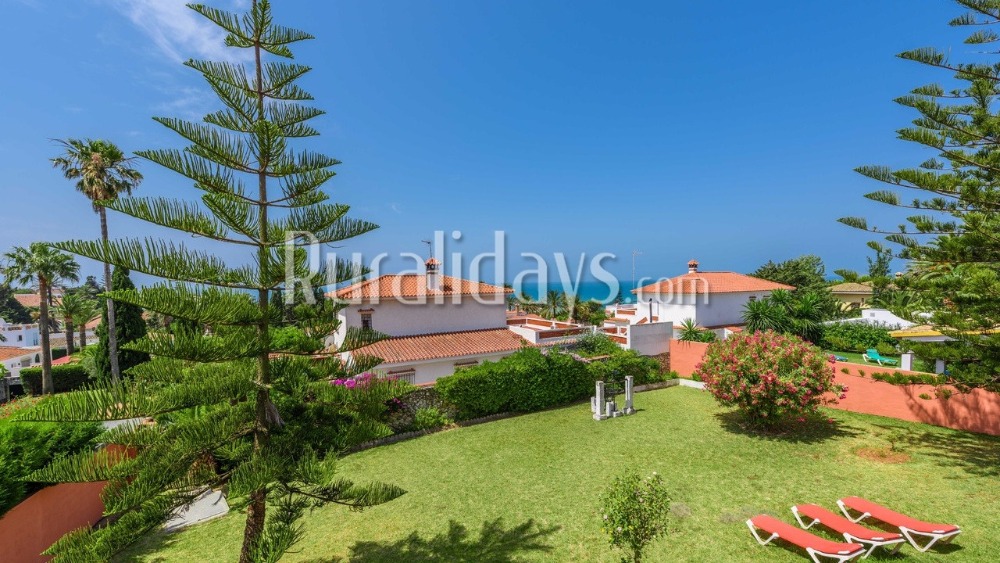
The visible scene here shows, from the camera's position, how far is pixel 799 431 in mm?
10609

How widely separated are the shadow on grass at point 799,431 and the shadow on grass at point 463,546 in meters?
7.27

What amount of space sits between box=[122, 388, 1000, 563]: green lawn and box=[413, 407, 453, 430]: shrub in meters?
0.72

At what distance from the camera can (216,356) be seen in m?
3.53

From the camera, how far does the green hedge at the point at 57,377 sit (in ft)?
75.0

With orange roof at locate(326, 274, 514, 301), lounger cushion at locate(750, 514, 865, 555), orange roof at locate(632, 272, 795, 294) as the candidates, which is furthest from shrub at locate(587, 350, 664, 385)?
orange roof at locate(632, 272, 795, 294)

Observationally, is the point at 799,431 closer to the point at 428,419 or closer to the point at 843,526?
the point at 843,526

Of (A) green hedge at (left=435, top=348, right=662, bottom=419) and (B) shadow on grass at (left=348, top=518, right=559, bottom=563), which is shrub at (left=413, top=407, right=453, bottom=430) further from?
(B) shadow on grass at (left=348, top=518, right=559, bottom=563)

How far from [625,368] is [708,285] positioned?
14351 millimetres

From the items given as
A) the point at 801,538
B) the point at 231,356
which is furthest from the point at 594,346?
the point at 231,356

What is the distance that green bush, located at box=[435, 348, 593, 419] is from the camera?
499 inches

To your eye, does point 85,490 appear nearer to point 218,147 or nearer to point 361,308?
point 218,147

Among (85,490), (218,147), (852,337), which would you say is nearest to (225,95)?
(218,147)

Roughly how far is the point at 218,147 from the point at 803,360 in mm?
12936

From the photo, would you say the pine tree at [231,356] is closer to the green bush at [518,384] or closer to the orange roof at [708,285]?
the green bush at [518,384]
